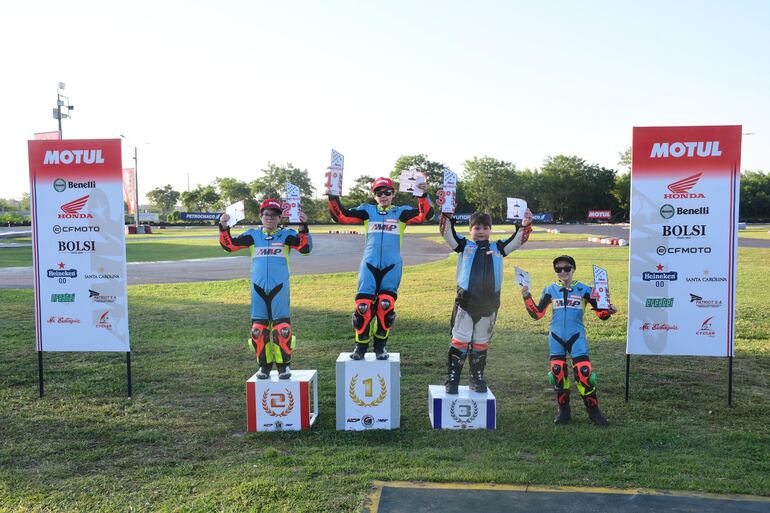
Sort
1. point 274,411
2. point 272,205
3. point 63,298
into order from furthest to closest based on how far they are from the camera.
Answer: point 63,298
point 272,205
point 274,411

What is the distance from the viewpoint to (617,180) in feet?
276

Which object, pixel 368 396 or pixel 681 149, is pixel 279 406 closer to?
pixel 368 396

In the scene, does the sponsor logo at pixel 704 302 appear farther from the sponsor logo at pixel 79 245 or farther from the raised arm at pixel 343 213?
the sponsor logo at pixel 79 245

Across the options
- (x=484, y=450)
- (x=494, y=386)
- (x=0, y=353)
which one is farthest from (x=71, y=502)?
(x=0, y=353)

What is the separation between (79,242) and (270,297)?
257 centimetres

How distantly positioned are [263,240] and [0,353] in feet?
17.9

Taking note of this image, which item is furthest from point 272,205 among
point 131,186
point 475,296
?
point 131,186

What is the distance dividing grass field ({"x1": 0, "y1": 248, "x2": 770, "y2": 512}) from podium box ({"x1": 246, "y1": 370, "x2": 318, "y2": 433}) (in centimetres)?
16

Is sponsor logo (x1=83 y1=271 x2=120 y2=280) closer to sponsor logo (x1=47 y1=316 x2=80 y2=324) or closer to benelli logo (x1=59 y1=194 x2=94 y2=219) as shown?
sponsor logo (x1=47 y1=316 x2=80 y2=324)

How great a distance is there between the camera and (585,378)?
19.2 feet

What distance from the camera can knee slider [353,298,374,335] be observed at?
6027 millimetres

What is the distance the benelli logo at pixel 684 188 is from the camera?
6.46 meters

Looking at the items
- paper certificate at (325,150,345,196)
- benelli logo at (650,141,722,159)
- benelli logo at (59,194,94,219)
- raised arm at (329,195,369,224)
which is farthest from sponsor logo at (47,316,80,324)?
benelli logo at (650,141,722,159)

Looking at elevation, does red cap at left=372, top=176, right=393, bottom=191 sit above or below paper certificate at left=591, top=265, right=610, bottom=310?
above
